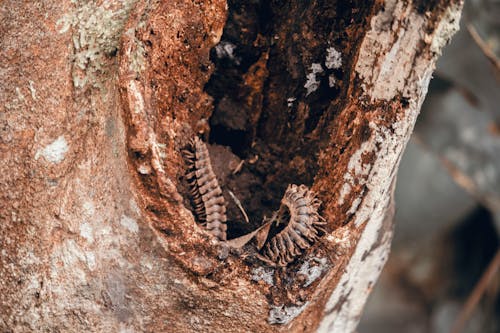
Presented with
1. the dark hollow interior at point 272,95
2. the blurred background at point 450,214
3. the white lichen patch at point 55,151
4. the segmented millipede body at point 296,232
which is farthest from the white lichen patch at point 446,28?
the blurred background at point 450,214

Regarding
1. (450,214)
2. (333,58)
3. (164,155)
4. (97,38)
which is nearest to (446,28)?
(333,58)

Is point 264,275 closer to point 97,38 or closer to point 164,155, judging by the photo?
point 164,155

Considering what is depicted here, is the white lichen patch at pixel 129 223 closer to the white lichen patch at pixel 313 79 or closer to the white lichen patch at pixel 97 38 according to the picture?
the white lichen patch at pixel 97 38

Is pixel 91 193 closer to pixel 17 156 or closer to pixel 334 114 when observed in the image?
pixel 17 156

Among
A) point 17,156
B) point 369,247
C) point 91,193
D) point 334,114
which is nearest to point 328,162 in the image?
point 334,114

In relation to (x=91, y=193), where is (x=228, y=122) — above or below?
above

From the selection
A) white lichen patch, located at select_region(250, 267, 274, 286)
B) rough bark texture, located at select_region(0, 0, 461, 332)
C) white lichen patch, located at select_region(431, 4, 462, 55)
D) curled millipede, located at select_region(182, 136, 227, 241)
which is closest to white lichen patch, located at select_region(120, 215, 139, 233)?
rough bark texture, located at select_region(0, 0, 461, 332)
